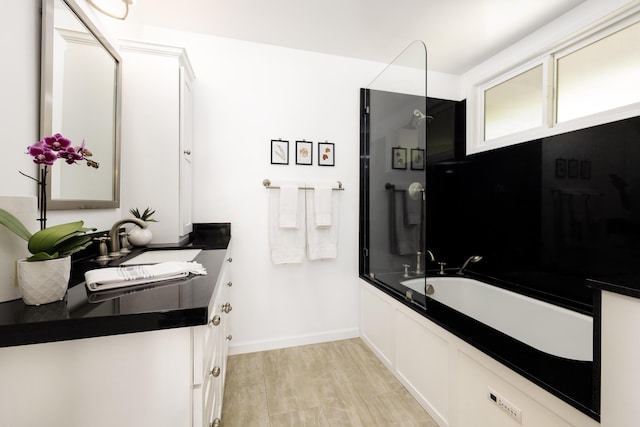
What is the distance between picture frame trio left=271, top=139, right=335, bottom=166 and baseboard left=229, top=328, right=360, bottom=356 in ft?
5.07

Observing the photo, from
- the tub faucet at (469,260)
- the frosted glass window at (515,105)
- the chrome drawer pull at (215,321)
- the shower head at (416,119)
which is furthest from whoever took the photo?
the tub faucet at (469,260)

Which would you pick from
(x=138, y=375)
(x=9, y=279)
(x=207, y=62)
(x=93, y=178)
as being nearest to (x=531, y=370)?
(x=138, y=375)

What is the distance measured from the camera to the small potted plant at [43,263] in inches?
27.0

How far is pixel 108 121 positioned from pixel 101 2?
704mm

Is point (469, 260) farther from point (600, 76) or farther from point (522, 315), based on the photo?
point (600, 76)

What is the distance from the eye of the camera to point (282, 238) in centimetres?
230

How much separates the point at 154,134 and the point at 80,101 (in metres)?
0.49

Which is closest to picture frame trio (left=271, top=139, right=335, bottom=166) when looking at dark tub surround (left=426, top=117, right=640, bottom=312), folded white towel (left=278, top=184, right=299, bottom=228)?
folded white towel (left=278, top=184, right=299, bottom=228)

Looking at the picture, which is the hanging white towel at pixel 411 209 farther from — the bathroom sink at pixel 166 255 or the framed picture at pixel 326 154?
the bathroom sink at pixel 166 255

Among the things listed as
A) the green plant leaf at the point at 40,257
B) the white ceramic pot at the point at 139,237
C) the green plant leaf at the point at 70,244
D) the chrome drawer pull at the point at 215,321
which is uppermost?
the green plant leaf at the point at 70,244

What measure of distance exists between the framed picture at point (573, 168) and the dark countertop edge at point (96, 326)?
236 centimetres

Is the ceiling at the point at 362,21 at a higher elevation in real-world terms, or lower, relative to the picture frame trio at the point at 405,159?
higher

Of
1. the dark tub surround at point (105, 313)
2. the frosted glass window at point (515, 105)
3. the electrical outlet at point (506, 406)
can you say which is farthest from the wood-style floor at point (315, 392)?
the frosted glass window at point (515, 105)

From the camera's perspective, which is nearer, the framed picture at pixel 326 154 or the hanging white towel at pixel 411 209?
the hanging white towel at pixel 411 209
